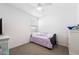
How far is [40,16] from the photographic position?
1127 millimetres

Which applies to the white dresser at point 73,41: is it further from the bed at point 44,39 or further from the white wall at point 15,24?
the white wall at point 15,24

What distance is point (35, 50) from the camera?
3.68 feet

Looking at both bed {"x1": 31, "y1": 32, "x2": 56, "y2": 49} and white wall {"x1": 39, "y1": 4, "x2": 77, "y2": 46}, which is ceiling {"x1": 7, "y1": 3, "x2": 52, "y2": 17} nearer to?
white wall {"x1": 39, "y1": 4, "x2": 77, "y2": 46}

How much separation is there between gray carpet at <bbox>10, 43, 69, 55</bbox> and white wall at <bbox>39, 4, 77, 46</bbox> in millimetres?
84

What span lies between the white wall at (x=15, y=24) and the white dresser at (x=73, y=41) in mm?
495

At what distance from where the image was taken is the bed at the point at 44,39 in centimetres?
110

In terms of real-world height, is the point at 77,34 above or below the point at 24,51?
above

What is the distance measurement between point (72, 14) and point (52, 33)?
31 cm

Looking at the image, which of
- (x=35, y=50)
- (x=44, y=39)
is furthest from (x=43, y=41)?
(x=35, y=50)

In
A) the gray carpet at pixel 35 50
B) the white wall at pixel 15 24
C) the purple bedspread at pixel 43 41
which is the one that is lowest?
the gray carpet at pixel 35 50

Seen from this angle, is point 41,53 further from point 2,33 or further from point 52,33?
point 2,33

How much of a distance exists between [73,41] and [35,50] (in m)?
0.46

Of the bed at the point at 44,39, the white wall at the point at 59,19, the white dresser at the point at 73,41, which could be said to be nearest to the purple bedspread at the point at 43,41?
the bed at the point at 44,39
